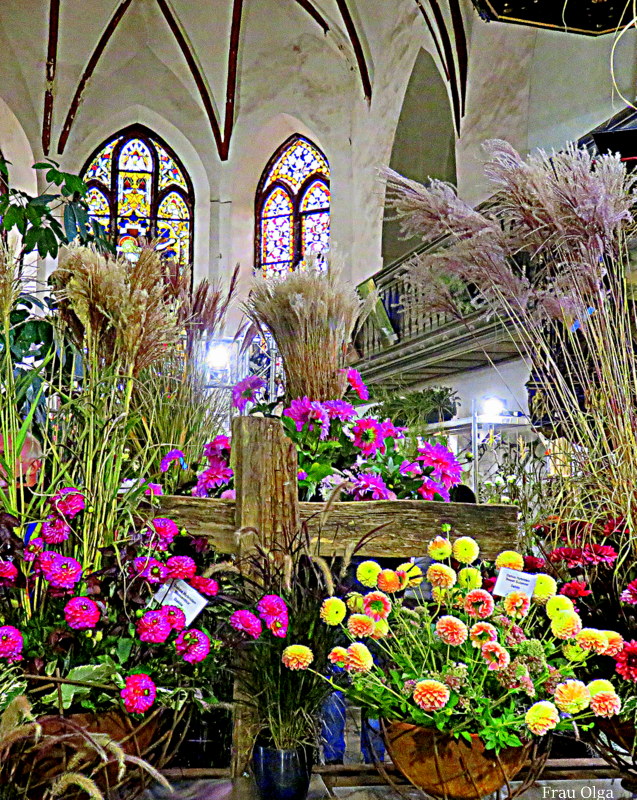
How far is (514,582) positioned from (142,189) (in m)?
12.1

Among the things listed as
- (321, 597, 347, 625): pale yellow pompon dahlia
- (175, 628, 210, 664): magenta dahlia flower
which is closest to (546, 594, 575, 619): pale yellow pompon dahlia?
(321, 597, 347, 625): pale yellow pompon dahlia

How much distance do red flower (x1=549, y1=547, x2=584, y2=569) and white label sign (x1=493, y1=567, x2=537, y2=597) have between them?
21 centimetres

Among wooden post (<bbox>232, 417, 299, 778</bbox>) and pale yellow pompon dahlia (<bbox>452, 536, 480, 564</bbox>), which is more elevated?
wooden post (<bbox>232, 417, 299, 778</bbox>)

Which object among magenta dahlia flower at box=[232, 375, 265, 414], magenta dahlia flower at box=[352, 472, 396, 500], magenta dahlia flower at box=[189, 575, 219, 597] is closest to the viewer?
magenta dahlia flower at box=[189, 575, 219, 597]

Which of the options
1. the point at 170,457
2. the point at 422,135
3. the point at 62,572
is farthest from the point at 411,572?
the point at 422,135

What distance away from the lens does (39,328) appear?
288 cm

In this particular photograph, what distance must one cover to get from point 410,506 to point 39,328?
1.41 m

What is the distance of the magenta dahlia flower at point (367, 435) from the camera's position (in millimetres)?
2596

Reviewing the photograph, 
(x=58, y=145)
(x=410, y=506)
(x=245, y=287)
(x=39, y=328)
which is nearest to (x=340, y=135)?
(x=245, y=287)

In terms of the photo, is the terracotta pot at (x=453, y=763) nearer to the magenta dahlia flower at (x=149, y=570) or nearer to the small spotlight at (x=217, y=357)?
the magenta dahlia flower at (x=149, y=570)

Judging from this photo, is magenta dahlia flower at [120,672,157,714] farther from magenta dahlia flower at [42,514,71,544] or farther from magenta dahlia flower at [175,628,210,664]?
magenta dahlia flower at [42,514,71,544]

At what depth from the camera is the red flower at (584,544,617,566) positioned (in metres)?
Answer: 1.95

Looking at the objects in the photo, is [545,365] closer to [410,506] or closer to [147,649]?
[410,506]

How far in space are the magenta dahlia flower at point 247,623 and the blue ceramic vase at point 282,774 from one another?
9.3 inches
